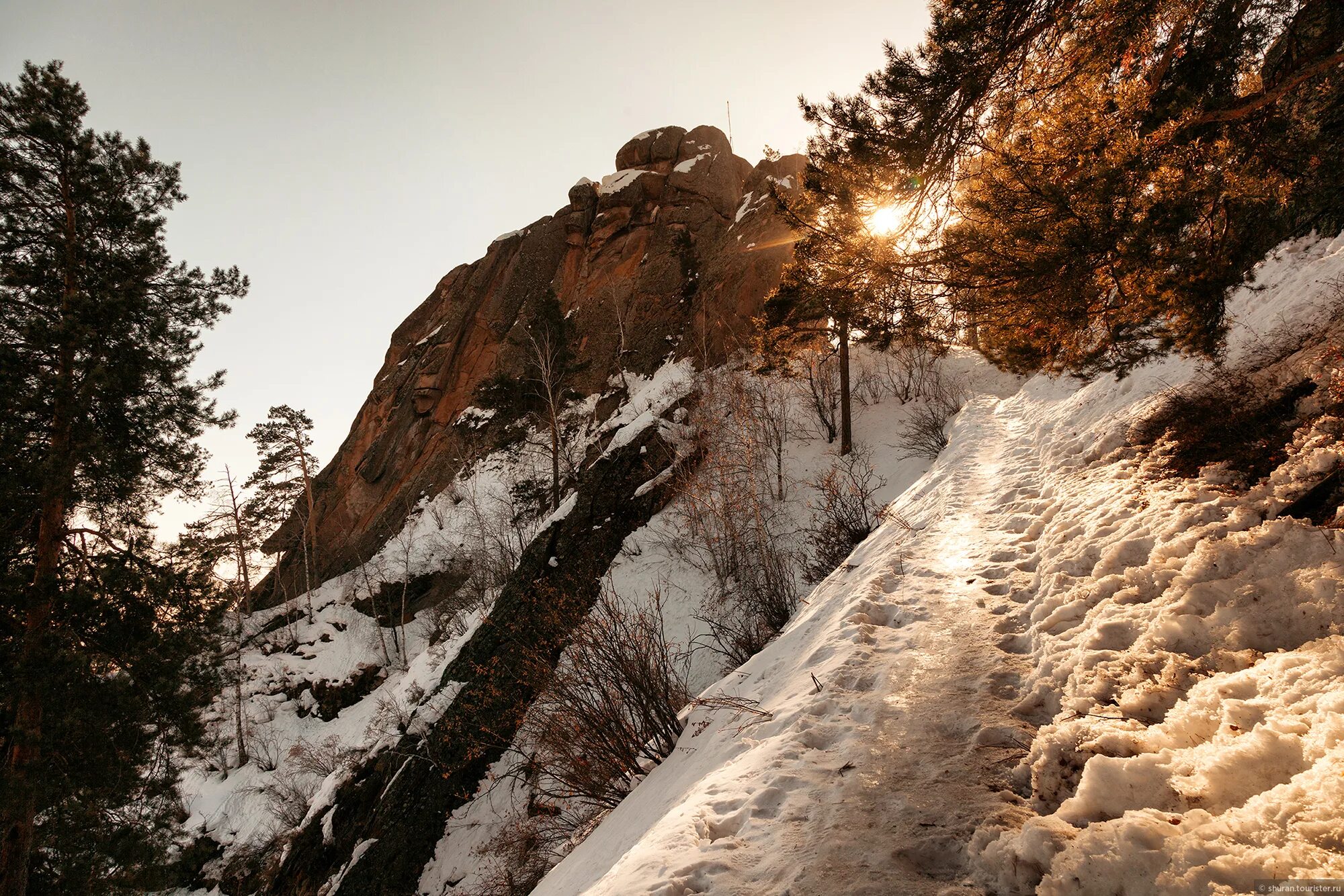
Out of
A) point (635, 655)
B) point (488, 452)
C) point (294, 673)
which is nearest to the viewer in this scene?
point (635, 655)

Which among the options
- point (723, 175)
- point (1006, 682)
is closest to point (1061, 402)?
point (1006, 682)

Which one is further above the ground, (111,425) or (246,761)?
(111,425)

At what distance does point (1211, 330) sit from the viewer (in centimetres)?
385

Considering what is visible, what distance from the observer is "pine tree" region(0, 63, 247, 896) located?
7477mm

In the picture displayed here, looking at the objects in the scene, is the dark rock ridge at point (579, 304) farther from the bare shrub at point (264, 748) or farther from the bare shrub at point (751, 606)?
the bare shrub at point (751, 606)

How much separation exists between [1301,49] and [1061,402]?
6.26 meters

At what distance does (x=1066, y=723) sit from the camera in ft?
8.02

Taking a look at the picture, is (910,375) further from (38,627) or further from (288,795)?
(288,795)

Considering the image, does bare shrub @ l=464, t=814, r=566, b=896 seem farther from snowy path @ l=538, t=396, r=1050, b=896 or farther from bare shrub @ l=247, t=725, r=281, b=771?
bare shrub @ l=247, t=725, r=281, b=771

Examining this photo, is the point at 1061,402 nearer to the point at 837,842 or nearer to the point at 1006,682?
the point at 1006,682

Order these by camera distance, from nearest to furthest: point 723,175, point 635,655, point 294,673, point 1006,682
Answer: point 1006,682 < point 635,655 < point 294,673 < point 723,175

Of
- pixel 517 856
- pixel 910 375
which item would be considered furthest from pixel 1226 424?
pixel 910 375

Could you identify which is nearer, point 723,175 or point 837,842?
point 837,842

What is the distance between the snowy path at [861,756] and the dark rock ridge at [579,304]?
862 inches
